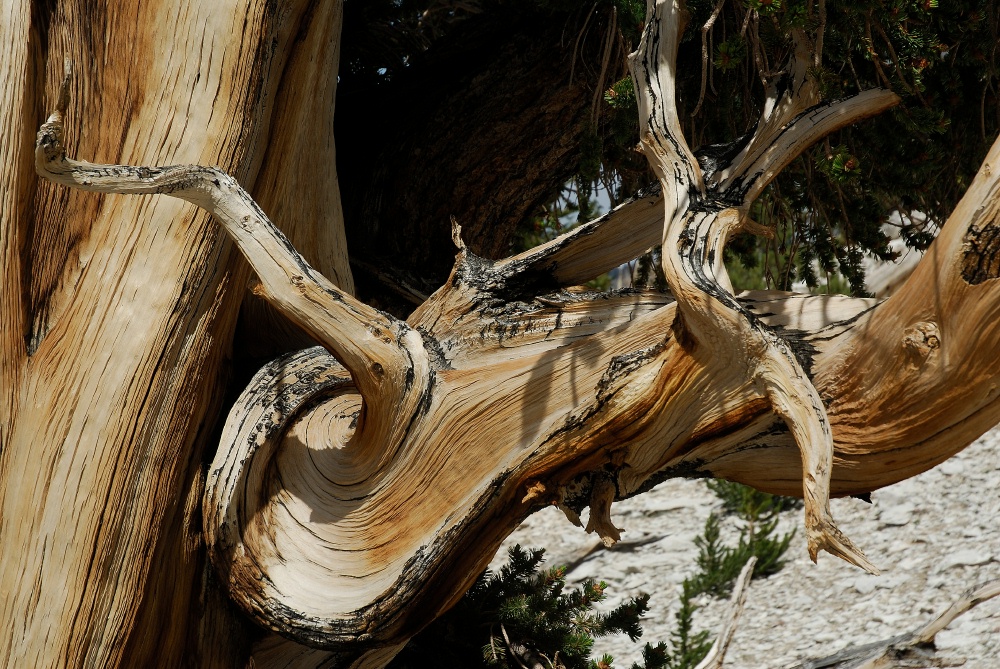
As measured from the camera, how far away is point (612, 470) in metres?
1.82

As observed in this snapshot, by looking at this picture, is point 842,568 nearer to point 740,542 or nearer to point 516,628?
point 740,542

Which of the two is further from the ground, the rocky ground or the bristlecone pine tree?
the bristlecone pine tree

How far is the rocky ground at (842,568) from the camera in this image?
4199mm

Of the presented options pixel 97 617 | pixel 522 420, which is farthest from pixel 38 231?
pixel 522 420

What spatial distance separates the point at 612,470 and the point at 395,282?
3.81 ft

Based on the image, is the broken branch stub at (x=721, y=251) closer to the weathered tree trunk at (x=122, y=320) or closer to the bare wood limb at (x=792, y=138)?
the bare wood limb at (x=792, y=138)

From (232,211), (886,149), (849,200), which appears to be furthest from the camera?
(849,200)

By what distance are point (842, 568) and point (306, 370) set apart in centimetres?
368

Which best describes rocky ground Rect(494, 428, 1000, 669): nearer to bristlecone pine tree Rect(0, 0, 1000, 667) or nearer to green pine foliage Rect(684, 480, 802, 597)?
green pine foliage Rect(684, 480, 802, 597)

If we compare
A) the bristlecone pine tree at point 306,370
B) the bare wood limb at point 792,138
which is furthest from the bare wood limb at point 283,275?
the bare wood limb at point 792,138

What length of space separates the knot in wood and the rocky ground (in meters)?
2.53

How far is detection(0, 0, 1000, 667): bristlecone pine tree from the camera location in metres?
1.67

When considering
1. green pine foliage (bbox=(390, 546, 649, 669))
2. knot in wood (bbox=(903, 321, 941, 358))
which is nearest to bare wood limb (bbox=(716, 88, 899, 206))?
knot in wood (bbox=(903, 321, 941, 358))

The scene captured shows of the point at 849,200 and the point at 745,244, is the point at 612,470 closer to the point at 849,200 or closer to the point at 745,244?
the point at 849,200
